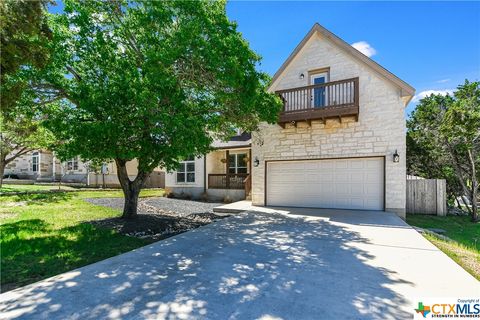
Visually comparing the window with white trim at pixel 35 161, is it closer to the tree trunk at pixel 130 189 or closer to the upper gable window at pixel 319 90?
the tree trunk at pixel 130 189

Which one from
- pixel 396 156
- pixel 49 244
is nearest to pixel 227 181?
pixel 396 156

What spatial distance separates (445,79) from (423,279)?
45.0 ft

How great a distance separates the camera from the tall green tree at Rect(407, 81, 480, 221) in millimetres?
10778

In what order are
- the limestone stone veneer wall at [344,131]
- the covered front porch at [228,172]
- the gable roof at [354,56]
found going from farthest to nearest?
the covered front porch at [228,172] < the limestone stone veneer wall at [344,131] < the gable roof at [354,56]

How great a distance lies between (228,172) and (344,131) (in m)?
8.42

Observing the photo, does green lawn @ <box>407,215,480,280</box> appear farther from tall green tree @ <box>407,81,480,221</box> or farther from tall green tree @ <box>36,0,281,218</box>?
tall green tree @ <box>36,0,281,218</box>

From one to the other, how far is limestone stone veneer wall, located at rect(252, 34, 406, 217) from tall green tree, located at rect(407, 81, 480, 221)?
321cm

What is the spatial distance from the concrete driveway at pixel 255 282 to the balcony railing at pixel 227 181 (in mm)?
9554

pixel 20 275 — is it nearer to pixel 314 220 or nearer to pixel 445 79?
pixel 314 220

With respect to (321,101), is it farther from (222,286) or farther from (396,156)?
(222,286)

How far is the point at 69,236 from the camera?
6.52 metres

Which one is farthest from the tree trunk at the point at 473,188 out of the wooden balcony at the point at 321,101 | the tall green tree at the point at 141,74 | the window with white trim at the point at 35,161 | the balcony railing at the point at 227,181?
the window with white trim at the point at 35,161

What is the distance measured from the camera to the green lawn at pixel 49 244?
443 centimetres

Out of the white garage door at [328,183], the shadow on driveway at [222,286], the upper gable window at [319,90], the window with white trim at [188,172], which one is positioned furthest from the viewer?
the window with white trim at [188,172]
